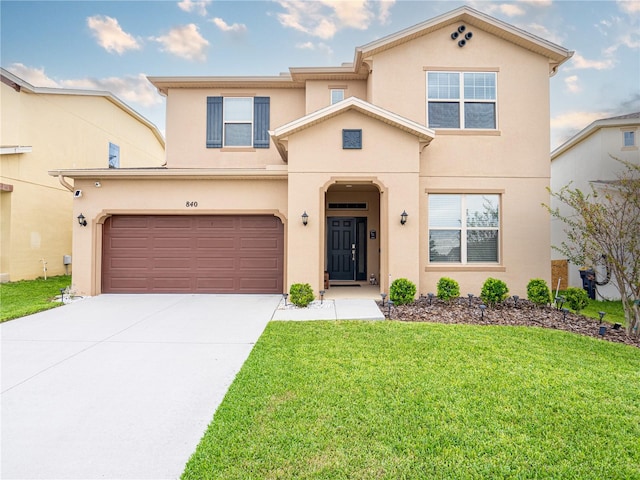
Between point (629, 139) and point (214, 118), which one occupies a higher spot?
point (214, 118)

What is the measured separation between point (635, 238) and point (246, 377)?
7582 mm

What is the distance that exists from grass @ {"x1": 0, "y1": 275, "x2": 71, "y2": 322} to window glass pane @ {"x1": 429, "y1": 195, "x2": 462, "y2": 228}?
10.2 metres

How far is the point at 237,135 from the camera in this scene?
11.4 meters

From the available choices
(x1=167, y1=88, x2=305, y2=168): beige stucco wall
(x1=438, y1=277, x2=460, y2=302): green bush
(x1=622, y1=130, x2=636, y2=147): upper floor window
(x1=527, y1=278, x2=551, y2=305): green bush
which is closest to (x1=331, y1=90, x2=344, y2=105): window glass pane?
(x1=167, y1=88, x2=305, y2=168): beige stucco wall

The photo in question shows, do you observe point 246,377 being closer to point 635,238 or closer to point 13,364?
point 13,364

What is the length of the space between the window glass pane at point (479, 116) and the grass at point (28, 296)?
1208 cm

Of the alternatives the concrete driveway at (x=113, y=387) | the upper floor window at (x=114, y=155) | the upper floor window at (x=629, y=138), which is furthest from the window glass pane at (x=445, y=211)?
the upper floor window at (x=114, y=155)

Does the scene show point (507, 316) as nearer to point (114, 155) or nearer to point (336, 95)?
point (336, 95)

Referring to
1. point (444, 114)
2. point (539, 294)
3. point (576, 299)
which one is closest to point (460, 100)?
point (444, 114)

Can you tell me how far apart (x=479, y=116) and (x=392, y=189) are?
3.56 meters

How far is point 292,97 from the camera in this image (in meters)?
11.4

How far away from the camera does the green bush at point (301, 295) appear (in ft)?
25.5

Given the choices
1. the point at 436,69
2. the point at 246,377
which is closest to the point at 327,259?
the point at 436,69

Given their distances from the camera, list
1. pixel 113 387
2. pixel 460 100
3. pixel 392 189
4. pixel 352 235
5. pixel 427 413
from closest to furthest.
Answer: pixel 427 413 → pixel 113 387 → pixel 392 189 → pixel 460 100 → pixel 352 235
